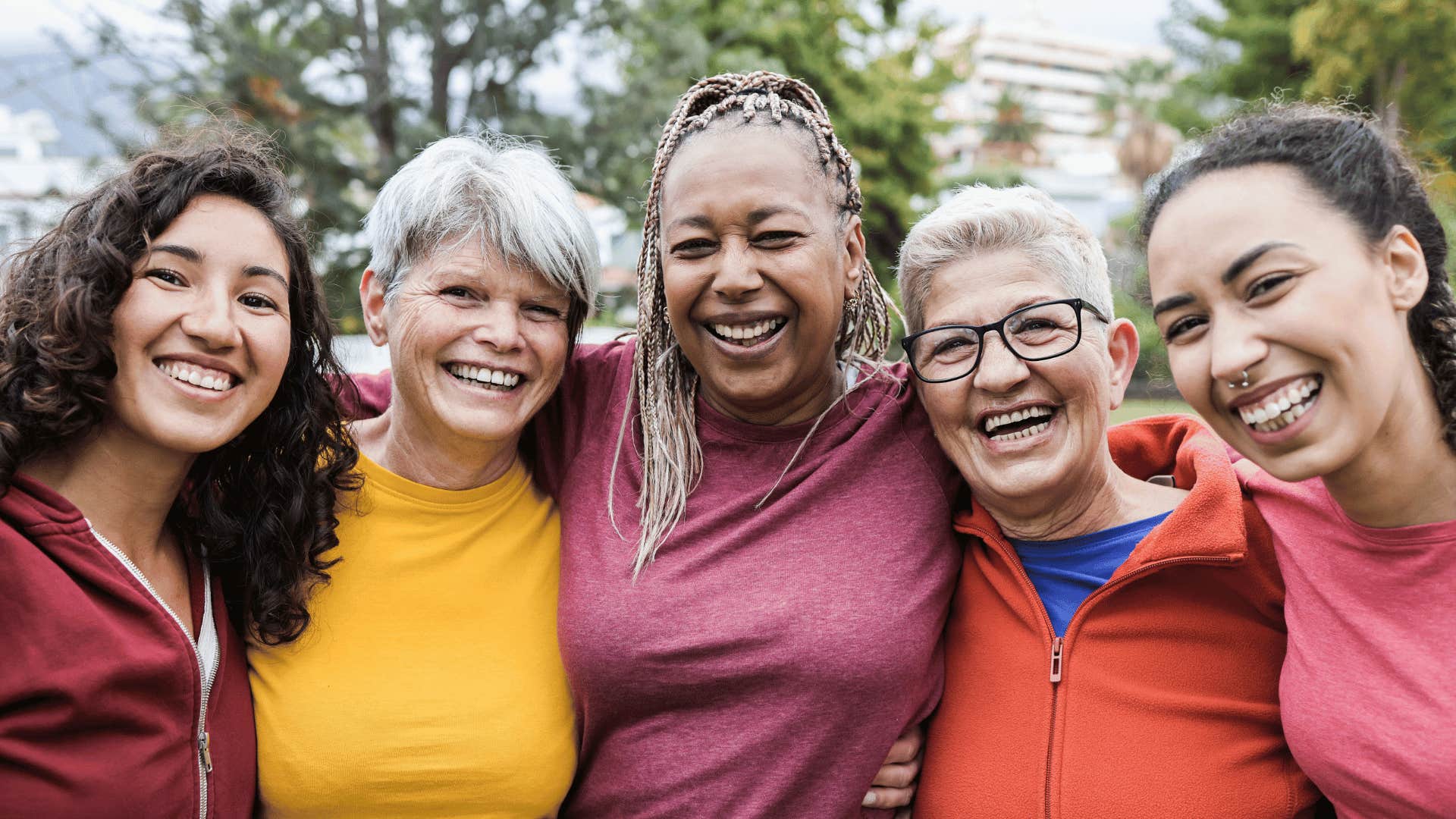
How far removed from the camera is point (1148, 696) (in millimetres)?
2314

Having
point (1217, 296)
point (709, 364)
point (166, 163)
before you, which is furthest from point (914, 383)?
point (166, 163)

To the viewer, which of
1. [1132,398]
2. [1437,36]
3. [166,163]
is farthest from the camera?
[1132,398]

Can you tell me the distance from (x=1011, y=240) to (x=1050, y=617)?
0.93 meters

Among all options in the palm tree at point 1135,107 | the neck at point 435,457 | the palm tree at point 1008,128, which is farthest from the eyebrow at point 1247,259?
the palm tree at point 1008,128

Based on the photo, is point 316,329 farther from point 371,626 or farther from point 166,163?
point 371,626

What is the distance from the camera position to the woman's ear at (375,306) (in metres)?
2.83

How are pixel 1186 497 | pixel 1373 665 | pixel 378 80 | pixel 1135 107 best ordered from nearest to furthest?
pixel 1373 665 < pixel 1186 497 < pixel 378 80 < pixel 1135 107

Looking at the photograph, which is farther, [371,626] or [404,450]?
[404,450]

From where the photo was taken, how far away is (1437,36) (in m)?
13.3

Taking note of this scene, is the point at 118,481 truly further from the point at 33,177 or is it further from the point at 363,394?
the point at 33,177

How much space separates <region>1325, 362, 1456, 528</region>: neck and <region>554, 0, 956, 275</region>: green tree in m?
7.59

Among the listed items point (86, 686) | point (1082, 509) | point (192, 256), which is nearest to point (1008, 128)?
point (1082, 509)

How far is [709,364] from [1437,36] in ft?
49.1

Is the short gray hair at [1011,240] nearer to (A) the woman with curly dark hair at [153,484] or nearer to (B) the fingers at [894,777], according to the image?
(B) the fingers at [894,777]
